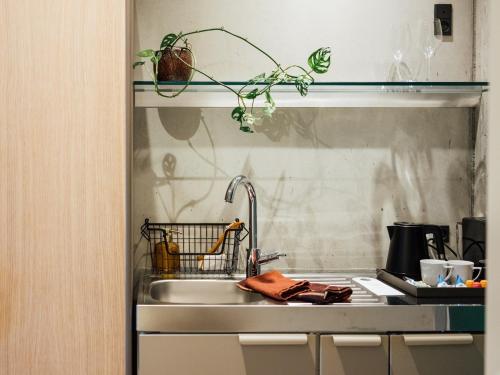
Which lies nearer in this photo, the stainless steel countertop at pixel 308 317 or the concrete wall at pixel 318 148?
the stainless steel countertop at pixel 308 317

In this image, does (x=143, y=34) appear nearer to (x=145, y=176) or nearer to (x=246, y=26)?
(x=246, y=26)

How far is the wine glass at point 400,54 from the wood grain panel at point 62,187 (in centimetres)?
119

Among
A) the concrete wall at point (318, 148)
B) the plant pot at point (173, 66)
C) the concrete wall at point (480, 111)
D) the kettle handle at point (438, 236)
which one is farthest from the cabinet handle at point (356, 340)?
the plant pot at point (173, 66)

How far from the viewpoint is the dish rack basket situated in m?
2.40

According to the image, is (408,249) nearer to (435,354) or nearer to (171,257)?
(435,354)

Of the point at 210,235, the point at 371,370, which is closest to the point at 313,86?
the point at 210,235

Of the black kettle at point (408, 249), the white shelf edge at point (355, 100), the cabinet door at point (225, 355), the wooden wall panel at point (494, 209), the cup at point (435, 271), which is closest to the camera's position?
the wooden wall panel at point (494, 209)

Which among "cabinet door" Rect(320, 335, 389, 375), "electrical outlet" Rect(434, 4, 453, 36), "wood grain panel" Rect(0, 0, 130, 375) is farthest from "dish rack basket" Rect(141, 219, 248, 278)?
"electrical outlet" Rect(434, 4, 453, 36)

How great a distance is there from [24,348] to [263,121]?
126cm

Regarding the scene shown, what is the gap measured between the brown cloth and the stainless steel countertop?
0.19 ft

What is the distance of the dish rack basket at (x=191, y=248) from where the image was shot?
7.86ft

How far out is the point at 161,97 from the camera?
2.35 metres

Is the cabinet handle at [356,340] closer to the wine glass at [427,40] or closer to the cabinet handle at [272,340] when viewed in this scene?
the cabinet handle at [272,340]

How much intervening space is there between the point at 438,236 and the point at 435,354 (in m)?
0.62
